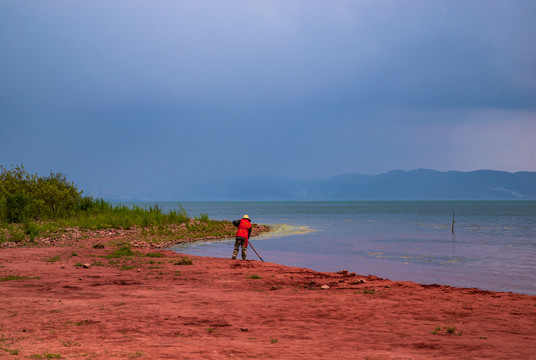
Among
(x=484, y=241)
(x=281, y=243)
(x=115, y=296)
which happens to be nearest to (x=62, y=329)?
(x=115, y=296)

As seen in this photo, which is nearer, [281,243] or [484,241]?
[281,243]

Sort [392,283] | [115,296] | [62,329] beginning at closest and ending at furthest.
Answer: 1. [62,329]
2. [115,296]
3. [392,283]

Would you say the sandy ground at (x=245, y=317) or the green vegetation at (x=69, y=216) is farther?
the green vegetation at (x=69, y=216)

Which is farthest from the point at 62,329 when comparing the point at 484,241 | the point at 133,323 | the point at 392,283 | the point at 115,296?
the point at 484,241

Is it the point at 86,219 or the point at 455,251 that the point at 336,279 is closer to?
the point at 455,251

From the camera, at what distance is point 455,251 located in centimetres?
3170

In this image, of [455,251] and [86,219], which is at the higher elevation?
[86,219]

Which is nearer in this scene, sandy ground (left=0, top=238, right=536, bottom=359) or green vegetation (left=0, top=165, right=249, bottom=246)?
sandy ground (left=0, top=238, right=536, bottom=359)

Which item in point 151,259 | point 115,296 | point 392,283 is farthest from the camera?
point 151,259

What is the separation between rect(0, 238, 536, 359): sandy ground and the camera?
820cm

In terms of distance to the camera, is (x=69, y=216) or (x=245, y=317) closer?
(x=245, y=317)

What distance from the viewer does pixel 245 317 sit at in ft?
36.3

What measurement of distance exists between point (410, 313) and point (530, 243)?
31538mm

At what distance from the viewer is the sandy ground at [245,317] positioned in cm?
820
